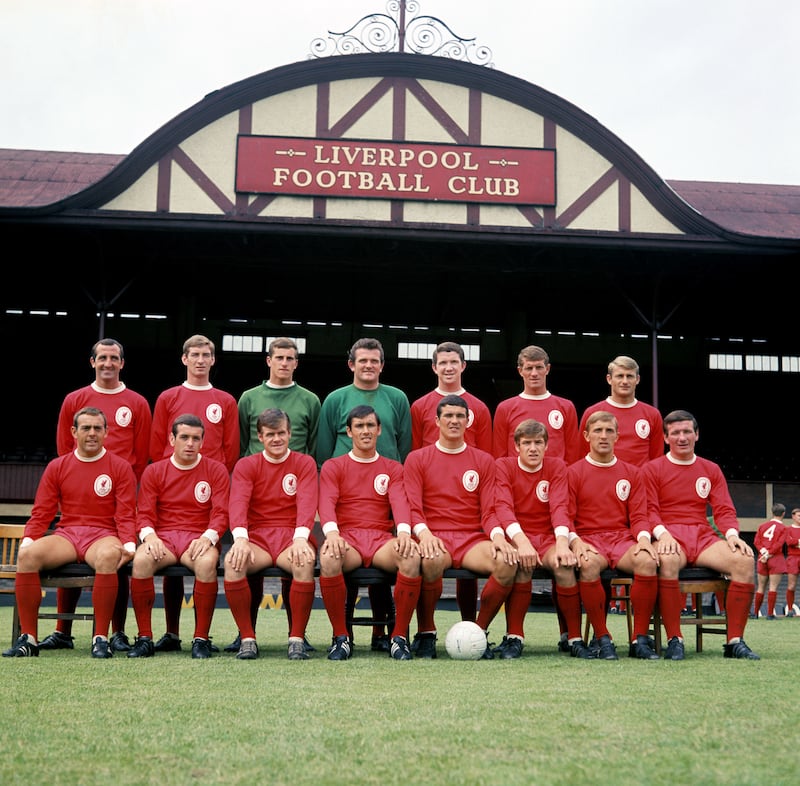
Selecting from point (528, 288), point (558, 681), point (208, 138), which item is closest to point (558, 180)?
point (528, 288)

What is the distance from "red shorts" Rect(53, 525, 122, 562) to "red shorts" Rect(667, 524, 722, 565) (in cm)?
375

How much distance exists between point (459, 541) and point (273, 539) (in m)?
1.23

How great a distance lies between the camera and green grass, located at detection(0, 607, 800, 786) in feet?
9.03

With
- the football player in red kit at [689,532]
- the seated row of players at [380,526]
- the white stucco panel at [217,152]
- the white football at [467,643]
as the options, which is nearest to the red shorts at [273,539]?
the seated row of players at [380,526]

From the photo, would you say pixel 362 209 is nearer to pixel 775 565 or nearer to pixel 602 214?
pixel 602 214

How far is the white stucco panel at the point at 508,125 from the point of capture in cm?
1570

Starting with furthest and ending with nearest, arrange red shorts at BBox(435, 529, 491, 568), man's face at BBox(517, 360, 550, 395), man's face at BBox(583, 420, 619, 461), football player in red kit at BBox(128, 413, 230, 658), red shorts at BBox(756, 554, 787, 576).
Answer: red shorts at BBox(756, 554, 787, 576), man's face at BBox(517, 360, 550, 395), man's face at BBox(583, 420, 619, 461), red shorts at BBox(435, 529, 491, 568), football player in red kit at BBox(128, 413, 230, 658)

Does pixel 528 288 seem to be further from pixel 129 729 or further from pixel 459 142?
pixel 129 729

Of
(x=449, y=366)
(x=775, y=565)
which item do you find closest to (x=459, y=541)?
(x=449, y=366)

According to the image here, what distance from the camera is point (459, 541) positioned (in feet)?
20.6

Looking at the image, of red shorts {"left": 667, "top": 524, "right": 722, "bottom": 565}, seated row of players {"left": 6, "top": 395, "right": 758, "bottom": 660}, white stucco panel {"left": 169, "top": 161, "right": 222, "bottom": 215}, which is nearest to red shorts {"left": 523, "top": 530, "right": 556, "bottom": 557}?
seated row of players {"left": 6, "top": 395, "right": 758, "bottom": 660}

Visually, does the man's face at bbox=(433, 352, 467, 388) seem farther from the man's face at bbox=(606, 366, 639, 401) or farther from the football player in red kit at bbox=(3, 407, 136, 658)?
the football player in red kit at bbox=(3, 407, 136, 658)

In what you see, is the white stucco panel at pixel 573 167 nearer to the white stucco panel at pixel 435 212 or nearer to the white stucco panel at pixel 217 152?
the white stucco panel at pixel 435 212

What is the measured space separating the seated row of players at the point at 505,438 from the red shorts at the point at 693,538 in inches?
3.3
